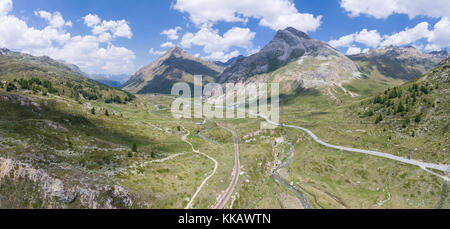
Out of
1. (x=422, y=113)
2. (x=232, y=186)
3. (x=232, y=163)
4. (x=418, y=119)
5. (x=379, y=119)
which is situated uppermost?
(x=422, y=113)

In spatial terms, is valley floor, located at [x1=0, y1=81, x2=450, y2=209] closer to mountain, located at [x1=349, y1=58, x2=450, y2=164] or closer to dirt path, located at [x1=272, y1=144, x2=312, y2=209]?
dirt path, located at [x1=272, y1=144, x2=312, y2=209]

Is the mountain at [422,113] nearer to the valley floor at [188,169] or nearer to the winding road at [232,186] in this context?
the valley floor at [188,169]

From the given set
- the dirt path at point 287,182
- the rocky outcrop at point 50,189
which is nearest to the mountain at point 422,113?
the dirt path at point 287,182

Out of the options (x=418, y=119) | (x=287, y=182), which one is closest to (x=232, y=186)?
(x=287, y=182)

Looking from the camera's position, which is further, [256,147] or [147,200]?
[256,147]

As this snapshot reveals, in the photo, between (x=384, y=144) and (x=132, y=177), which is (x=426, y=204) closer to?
(x=384, y=144)

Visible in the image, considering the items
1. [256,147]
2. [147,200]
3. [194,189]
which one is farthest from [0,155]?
[256,147]

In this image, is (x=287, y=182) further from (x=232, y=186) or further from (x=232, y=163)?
(x=232, y=186)

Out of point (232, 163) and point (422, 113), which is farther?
point (422, 113)

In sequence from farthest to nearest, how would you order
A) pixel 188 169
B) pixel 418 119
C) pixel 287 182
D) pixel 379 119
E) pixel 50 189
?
pixel 379 119
pixel 418 119
pixel 287 182
pixel 188 169
pixel 50 189

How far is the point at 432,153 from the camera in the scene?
2857 inches

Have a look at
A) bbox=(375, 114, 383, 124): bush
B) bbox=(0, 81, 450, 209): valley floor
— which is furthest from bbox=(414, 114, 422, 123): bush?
bbox=(375, 114, 383, 124): bush

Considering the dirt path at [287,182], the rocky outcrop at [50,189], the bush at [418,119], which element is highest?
the bush at [418,119]
